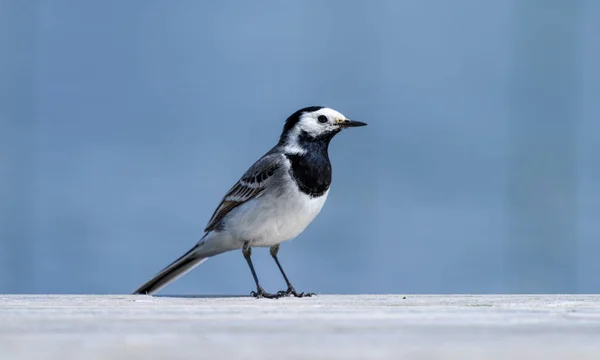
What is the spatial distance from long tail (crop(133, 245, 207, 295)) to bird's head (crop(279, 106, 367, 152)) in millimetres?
856

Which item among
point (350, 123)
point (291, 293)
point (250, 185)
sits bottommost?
point (291, 293)

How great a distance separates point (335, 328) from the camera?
2.07 m

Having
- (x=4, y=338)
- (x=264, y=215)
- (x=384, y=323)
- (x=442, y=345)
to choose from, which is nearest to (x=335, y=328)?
(x=384, y=323)

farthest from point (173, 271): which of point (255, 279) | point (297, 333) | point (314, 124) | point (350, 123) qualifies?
point (297, 333)

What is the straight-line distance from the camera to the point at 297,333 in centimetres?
193

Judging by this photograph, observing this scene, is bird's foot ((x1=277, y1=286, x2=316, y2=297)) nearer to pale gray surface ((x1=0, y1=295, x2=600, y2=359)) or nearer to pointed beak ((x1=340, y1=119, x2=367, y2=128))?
pointed beak ((x1=340, y1=119, x2=367, y2=128))

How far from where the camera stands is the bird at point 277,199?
4.81 meters

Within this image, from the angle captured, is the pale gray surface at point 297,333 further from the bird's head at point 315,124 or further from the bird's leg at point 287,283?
the bird's head at point 315,124

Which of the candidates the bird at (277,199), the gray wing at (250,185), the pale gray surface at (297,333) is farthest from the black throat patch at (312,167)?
the pale gray surface at (297,333)

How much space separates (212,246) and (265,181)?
564mm

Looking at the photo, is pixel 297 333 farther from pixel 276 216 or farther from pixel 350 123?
pixel 350 123

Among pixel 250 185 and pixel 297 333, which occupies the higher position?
pixel 297 333

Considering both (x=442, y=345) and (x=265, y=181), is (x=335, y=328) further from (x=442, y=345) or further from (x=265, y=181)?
(x=265, y=181)

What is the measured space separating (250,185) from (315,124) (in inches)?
22.2
